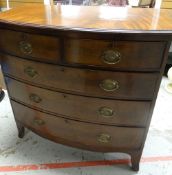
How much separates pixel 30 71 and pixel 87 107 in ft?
1.11

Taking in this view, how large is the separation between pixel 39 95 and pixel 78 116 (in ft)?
0.78

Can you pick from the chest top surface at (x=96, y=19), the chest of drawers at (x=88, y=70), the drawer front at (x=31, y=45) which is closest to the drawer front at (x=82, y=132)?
the chest of drawers at (x=88, y=70)

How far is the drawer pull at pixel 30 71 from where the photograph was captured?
3.44ft

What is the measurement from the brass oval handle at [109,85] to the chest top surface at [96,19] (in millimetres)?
236

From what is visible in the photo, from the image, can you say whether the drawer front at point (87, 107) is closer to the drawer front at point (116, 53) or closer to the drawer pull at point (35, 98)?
the drawer pull at point (35, 98)

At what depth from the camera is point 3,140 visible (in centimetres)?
153

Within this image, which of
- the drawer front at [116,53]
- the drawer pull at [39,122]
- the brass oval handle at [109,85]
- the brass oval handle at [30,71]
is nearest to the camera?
the drawer front at [116,53]

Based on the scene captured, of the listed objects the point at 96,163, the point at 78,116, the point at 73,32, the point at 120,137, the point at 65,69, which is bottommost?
the point at 96,163

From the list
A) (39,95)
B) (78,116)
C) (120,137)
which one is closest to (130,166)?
(120,137)

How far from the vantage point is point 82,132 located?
1162 millimetres

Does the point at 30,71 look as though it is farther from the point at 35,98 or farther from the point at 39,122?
the point at 39,122

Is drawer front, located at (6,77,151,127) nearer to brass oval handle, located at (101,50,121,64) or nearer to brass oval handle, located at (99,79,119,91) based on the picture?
brass oval handle, located at (99,79,119,91)

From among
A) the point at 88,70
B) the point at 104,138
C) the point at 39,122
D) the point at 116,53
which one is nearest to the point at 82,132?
the point at 104,138

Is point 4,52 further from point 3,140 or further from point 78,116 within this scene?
point 3,140
